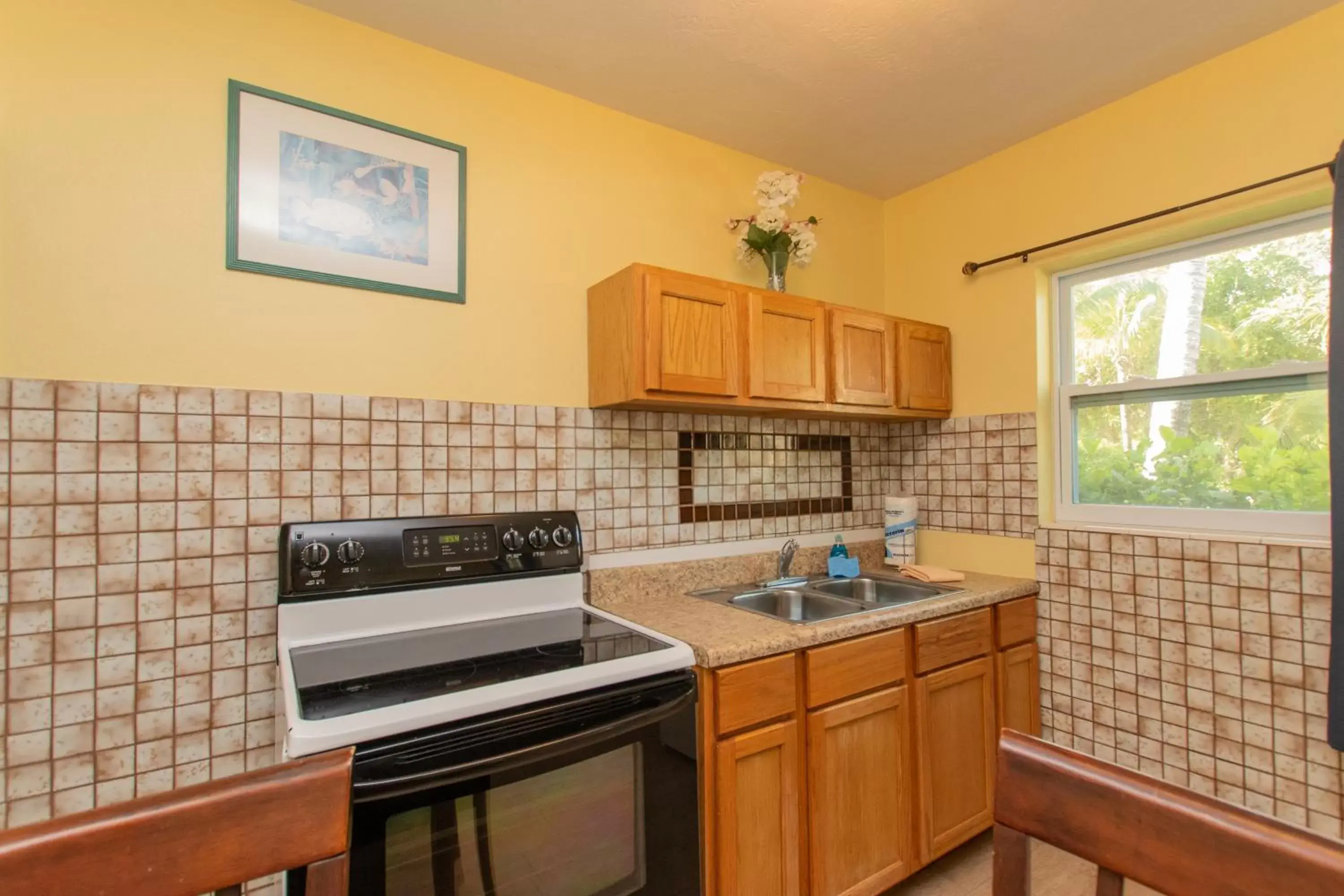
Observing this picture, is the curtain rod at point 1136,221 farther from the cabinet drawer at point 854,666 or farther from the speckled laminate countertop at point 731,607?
the cabinet drawer at point 854,666

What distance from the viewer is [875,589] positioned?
2342mm

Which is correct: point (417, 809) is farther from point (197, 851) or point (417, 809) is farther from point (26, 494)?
point (26, 494)

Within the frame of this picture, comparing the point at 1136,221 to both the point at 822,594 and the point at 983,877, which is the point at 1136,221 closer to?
the point at 822,594

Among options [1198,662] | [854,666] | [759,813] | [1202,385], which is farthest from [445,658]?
[1202,385]

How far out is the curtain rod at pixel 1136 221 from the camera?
1.66 metres

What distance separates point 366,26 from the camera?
1.66 m

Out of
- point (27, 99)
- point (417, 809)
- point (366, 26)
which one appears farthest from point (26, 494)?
point (366, 26)

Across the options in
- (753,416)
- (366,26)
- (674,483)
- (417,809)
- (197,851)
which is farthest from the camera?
(753,416)

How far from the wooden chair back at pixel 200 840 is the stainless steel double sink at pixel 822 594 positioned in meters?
1.38

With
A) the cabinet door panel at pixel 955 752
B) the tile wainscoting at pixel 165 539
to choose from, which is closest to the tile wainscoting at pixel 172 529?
the tile wainscoting at pixel 165 539

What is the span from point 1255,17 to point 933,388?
1334 millimetres

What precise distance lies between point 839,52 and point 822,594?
65.6 inches

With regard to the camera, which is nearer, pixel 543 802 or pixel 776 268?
pixel 543 802

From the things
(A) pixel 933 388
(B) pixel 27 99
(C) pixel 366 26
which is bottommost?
(A) pixel 933 388
